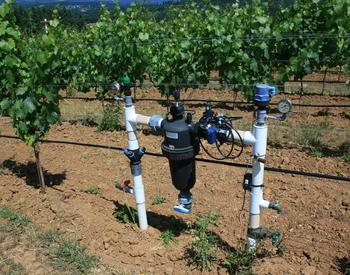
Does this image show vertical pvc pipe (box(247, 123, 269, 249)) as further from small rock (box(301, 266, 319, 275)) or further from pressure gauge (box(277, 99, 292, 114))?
small rock (box(301, 266, 319, 275))

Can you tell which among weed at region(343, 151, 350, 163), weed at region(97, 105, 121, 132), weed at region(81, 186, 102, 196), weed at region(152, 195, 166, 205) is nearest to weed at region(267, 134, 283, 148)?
weed at region(343, 151, 350, 163)

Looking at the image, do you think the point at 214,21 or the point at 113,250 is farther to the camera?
the point at 214,21

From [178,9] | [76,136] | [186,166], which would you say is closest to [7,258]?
[186,166]

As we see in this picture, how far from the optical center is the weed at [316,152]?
18.4 ft

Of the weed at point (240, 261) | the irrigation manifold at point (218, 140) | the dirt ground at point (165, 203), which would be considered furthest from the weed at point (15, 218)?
the weed at point (240, 261)

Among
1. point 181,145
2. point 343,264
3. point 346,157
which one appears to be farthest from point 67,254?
point 346,157

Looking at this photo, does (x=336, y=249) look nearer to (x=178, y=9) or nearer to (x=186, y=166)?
(x=186, y=166)

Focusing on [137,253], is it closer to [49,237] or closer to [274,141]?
[49,237]

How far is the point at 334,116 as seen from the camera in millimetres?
8227

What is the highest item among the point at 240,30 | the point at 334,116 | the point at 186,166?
the point at 240,30

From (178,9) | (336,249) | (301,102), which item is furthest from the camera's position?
(178,9)

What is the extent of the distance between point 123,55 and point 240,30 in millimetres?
2328

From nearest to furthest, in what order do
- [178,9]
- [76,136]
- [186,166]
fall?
[186,166], [76,136], [178,9]

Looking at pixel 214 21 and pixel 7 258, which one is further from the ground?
pixel 214 21
